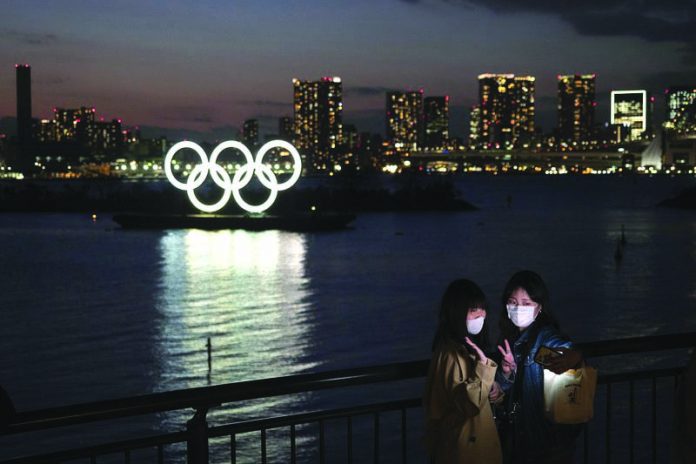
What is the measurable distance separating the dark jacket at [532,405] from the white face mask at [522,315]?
4 centimetres

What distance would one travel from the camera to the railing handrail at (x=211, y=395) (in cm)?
388

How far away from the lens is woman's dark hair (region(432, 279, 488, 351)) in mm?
4223

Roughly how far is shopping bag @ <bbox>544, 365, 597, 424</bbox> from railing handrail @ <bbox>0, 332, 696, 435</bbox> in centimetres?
48

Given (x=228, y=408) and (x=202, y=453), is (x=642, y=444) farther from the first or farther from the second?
(x=202, y=453)

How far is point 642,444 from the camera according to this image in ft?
58.4

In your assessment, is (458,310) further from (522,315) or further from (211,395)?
(211,395)

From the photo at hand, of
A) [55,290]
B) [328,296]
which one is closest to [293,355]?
[328,296]

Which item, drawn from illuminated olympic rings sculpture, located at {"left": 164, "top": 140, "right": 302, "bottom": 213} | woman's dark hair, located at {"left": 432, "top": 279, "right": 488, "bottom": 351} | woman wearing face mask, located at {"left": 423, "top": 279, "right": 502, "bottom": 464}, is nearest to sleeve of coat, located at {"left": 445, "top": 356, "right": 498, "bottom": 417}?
woman wearing face mask, located at {"left": 423, "top": 279, "right": 502, "bottom": 464}

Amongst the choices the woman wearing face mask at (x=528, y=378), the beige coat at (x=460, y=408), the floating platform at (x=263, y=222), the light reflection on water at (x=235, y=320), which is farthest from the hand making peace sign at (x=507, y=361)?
the floating platform at (x=263, y=222)

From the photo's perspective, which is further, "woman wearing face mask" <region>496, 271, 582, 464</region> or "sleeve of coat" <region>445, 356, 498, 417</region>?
"woman wearing face mask" <region>496, 271, 582, 464</region>

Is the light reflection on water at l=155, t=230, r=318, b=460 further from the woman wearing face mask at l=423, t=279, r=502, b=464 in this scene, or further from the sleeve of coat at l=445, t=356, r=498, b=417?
the sleeve of coat at l=445, t=356, r=498, b=417

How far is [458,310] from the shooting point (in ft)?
13.9

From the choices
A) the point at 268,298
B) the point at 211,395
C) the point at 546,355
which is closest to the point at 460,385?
the point at 546,355

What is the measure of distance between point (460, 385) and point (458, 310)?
1.14 ft
